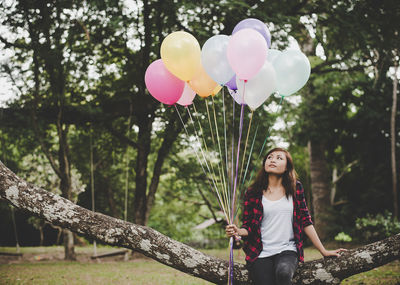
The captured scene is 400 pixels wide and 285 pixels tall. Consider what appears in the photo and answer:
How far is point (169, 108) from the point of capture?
868 centimetres

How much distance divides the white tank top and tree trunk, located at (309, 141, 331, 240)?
1020 cm

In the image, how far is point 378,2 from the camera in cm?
552

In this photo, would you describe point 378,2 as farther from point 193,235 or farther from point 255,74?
point 193,235

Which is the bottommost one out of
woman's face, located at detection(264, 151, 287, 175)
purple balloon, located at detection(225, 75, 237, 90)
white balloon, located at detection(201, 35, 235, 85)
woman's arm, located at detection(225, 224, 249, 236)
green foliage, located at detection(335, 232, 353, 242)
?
green foliage, located at detection(335, 232, 353, 242)

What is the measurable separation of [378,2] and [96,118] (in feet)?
22.6

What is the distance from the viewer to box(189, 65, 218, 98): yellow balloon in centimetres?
336

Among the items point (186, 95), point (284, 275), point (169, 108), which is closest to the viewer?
point (284, 275)

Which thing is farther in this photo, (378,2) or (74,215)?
(378,2)

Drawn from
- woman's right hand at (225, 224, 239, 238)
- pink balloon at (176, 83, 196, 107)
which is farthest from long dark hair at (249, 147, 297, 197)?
pink balloon at (176, 83, 196, 107)

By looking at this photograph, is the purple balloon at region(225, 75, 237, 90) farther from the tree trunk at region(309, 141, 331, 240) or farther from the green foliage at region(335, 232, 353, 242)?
the tree trunk at region(309, 141, 331, 240)

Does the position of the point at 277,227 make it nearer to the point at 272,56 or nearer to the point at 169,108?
the point at 272,56

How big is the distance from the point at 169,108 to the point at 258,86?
5.64 meters

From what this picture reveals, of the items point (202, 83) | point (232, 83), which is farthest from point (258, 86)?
point (202, 83)

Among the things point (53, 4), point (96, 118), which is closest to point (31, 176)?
point (96, 118)
